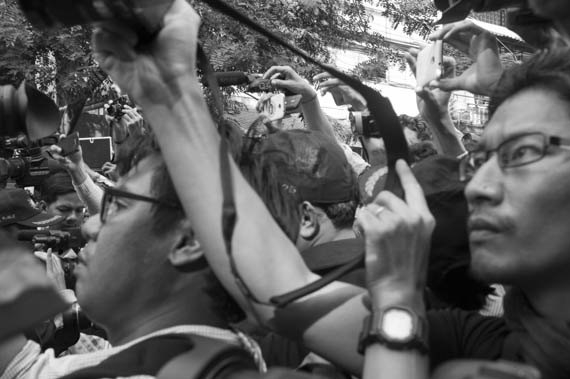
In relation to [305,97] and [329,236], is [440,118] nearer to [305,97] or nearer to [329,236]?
[329,236]

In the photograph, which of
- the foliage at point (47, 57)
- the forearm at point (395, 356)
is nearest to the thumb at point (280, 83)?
the forearm at point (395, 356)

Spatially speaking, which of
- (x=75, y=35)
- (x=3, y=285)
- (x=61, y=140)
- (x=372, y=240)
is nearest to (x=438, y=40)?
(x=372, y=240)

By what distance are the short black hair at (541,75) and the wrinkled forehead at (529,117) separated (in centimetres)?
1

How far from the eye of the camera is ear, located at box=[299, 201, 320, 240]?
2533 millimetres

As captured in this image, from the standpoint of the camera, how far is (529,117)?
4.98 ft

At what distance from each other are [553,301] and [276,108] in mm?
2230

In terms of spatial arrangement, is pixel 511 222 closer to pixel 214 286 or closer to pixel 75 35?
pixel 214 286

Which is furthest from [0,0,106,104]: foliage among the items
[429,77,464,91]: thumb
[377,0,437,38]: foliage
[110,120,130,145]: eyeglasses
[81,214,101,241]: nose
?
[81,214,101,241]: nose

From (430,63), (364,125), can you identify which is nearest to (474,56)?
(430,63)

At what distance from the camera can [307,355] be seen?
6.47 feet

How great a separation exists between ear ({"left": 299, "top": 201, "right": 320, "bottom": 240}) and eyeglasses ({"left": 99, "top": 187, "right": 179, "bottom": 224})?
806 mm

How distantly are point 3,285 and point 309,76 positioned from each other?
9.57m

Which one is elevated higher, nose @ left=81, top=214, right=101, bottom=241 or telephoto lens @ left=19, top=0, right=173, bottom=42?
telephoto lens @ left=19, top=0, right=173, bottom=42

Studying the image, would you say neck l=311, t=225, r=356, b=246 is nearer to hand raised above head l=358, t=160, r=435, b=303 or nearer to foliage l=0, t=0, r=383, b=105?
hand raised above head l=358, t=160, r=435, b=303
